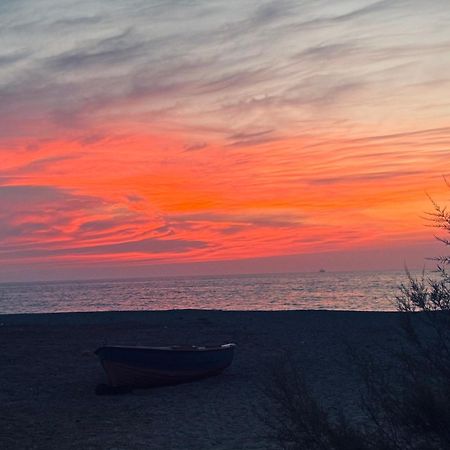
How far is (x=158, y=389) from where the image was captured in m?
15.9

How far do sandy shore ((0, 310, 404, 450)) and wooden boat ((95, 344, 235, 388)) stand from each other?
29 centimetres

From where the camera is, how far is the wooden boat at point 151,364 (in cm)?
1548

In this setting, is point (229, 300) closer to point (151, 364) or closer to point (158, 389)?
point (158, 389)

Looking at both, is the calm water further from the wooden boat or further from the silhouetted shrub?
the silhouetted shrub

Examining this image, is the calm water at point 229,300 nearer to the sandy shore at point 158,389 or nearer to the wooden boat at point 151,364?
the sandy shore at point 158,389

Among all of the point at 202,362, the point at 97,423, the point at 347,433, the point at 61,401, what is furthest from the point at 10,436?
the point at 347,433

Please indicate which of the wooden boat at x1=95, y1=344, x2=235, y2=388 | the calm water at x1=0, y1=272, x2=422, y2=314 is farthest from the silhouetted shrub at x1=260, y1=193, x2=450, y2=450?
the calm water at x1=0, y1=272, x2=422, y2=314

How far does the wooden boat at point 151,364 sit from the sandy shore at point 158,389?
0.29 metres

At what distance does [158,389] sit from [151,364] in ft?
2.42

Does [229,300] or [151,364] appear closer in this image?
[151,364]

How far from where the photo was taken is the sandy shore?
1130cm

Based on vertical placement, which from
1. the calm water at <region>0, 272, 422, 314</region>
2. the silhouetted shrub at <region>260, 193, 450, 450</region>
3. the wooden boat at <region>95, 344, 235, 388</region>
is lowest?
the calm water at <region>0, 272, 422, 314</region>

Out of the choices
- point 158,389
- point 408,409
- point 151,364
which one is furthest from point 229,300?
point 408,409

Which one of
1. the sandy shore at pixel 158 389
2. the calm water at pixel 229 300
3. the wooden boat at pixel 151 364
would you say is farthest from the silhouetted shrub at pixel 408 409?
the calm water at pixel 229 300
